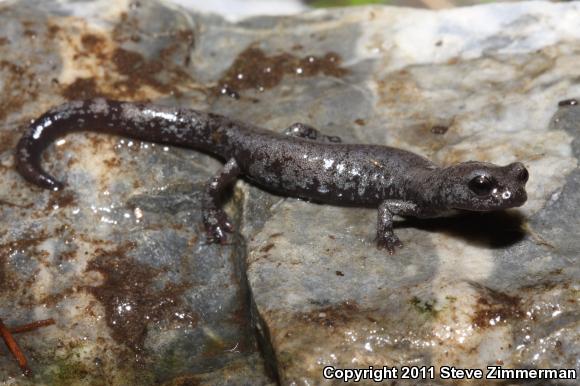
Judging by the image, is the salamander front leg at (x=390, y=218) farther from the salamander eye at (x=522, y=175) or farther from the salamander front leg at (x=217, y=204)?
the salamander front leg at (x=217, y=204)

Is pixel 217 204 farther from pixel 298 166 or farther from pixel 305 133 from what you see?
pixel 305 133

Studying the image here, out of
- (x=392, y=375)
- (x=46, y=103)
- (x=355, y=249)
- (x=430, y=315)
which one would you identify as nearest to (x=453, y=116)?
(x=355, y=249)

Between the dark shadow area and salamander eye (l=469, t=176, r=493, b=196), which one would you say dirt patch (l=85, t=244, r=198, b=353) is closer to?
the dark shadow area

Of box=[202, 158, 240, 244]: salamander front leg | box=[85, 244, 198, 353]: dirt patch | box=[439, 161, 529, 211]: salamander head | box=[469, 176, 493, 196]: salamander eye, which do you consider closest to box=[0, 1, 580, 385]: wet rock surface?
box=[85, 244, 198, 353]: dirt patch

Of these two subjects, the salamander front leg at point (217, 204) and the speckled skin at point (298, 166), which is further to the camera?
the salamander front leg at point (217, 204)

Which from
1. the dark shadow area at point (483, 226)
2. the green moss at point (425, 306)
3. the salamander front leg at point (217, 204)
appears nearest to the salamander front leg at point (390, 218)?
the dark shadow area at point (483, 226)

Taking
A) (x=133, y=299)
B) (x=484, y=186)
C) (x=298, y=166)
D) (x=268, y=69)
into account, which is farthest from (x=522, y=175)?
(x=268, y=69)

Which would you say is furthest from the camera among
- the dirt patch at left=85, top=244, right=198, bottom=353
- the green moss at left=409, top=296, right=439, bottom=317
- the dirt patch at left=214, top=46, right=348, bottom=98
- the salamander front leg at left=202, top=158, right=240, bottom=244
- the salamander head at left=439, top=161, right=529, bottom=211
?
the dirt patch at left=214, top=46, right=348, bottom=98

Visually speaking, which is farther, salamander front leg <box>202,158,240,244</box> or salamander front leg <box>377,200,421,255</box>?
salamander front leg <box>202,158,240,244</box>
